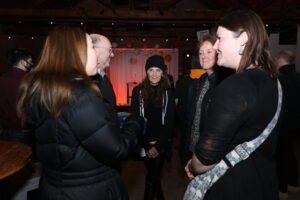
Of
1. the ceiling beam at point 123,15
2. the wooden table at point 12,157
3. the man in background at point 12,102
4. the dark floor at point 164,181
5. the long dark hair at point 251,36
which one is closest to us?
the long dark hair at point 251,36

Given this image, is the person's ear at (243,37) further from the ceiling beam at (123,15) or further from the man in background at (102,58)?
the ceiling beam at (123,15)

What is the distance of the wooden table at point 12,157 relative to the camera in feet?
4.57

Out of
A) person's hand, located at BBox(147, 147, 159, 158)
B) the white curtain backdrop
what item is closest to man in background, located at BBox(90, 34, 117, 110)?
person's hand, located at BBox(147, 147, 159, 158)

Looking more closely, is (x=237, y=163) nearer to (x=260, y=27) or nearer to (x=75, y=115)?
(x=260, y=27)

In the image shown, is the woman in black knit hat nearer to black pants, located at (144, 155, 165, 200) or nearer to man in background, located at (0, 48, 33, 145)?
black pants, located at (144, 155, 165, 200)

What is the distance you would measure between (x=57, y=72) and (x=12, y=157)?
0.81 meters

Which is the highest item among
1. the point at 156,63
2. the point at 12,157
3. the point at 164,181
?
the point at 156,63

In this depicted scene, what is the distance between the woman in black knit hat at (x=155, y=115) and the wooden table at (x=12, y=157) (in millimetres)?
1221

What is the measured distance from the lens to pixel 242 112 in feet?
3.24

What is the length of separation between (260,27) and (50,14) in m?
7.04

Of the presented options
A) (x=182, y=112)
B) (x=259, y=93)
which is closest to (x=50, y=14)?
(x=182, y=112)

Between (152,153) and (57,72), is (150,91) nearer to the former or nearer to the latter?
(152,153)

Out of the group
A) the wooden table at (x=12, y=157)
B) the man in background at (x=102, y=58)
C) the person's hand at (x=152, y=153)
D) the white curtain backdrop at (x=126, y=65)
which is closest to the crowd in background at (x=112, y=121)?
the wooden table at (x=12, y=157)

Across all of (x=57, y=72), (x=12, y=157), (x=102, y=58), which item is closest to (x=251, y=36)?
(x=57, y=72)
